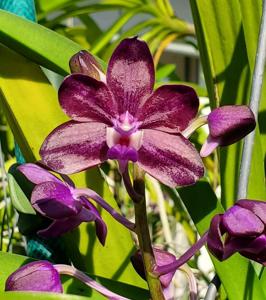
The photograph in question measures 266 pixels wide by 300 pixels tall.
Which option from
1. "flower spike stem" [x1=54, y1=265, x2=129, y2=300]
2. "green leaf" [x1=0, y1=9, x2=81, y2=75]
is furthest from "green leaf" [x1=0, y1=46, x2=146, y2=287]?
"flower spike stem" [x1=54, y1=265, x2=129, y2=300]

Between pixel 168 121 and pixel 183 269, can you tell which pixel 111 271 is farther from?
pixel 168 121

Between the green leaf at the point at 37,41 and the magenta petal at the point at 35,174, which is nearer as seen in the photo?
the magenta petal at the point at 35,174

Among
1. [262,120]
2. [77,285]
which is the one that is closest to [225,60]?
[262,120]

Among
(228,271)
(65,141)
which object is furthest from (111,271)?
(65,141)

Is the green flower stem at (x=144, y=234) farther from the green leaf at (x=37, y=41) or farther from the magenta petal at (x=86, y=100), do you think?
the green leaf at (x=37, y=41)

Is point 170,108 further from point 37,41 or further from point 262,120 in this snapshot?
point 262,120

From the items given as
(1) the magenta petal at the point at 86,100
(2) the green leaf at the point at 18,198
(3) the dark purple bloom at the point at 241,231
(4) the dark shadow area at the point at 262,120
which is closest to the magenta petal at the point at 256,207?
(3) the dark purple bloom at the point at 241,231
